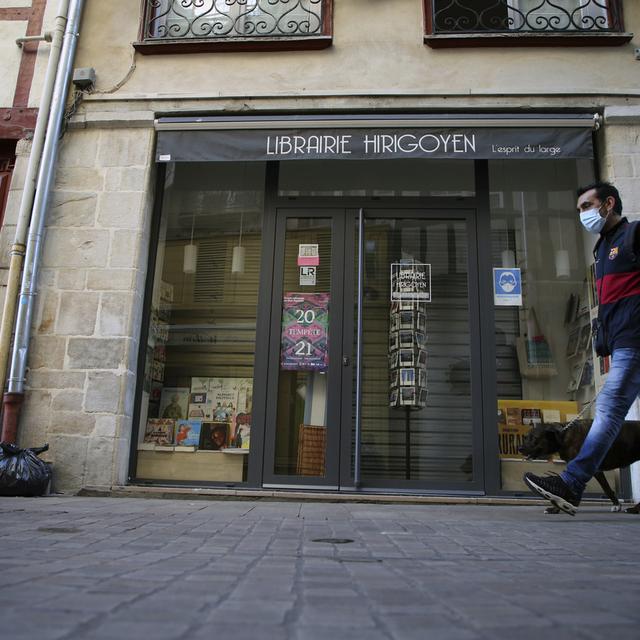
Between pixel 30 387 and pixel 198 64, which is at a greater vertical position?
pixel 198 64

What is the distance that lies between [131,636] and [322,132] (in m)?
5.75

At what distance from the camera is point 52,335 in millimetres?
6312

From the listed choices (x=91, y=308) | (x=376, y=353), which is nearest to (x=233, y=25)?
(x=91, y=308)

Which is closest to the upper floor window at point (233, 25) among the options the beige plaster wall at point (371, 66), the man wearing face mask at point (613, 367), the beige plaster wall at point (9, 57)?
the beige plaster wall at point (371, 66)

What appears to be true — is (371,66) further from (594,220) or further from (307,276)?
(594,220)

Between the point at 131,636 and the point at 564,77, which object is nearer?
the point at 131,636

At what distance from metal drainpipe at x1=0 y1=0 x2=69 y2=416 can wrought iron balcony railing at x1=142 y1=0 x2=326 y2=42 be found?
915 mm

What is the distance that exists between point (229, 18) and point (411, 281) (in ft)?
11.7

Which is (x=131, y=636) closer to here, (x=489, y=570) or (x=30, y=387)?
(x=489, y=570)

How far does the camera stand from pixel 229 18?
23.6ft

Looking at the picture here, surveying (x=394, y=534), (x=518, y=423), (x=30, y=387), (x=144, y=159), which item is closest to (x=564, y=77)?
(x=518, y=423)

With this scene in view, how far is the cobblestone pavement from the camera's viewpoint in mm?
1526

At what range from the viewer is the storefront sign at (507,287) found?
21.6 ft

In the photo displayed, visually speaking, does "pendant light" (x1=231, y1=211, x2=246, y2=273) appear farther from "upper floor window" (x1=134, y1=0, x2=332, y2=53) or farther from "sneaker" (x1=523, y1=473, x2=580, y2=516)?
"sneaker" (x1=523, y1=473, x2=580, y2=516)
